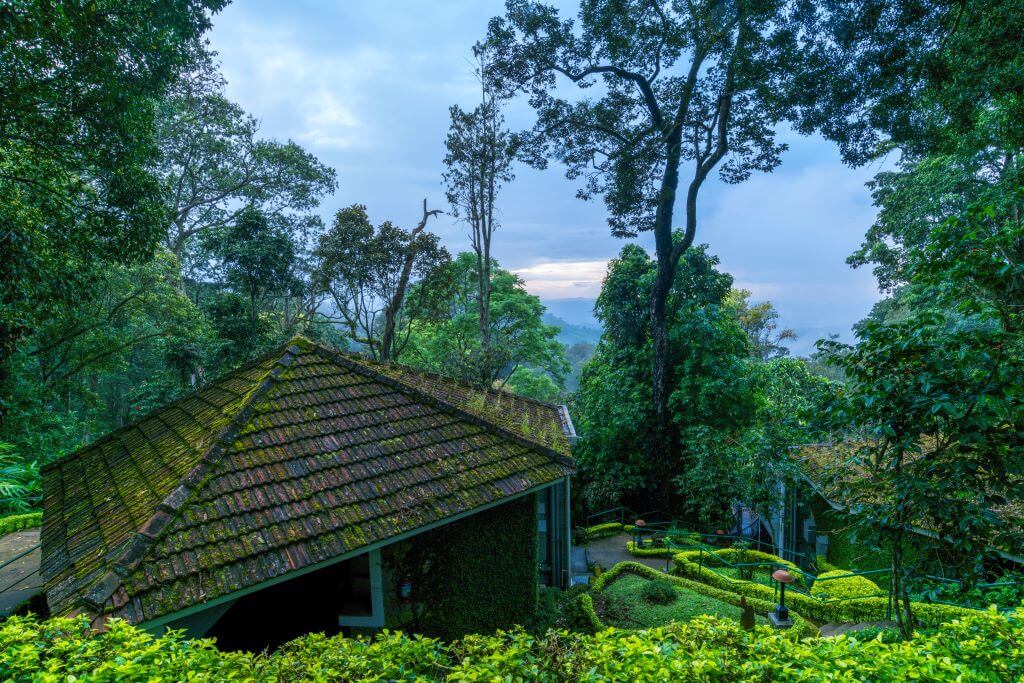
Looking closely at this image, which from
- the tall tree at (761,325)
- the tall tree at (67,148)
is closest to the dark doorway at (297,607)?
the tall tree at (67,148)

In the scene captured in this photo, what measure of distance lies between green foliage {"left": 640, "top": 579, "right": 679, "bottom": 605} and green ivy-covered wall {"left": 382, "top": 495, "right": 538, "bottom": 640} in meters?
3.32

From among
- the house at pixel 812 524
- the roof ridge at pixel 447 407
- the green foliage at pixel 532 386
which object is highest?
the roof ridge at pixel 447 407

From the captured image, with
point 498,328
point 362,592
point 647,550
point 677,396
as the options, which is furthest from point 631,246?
point 362,592

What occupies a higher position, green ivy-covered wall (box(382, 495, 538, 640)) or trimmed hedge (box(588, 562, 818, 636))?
green ivy-covered wall (box(382, 495, 538, 640))

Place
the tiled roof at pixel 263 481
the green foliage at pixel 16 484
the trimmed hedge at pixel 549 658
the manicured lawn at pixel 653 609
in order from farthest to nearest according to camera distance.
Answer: the green foliage at pixel 16 484 → the manicured lawn at pixel 653 609 → the tiled roof at pixel 263 481 → the trimmed hedge at pixel 549 658

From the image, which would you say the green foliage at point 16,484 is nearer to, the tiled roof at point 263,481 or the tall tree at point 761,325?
the tiled roof at point 263,481

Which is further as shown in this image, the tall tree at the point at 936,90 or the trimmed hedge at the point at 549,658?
the tall tree at the point at 936,90

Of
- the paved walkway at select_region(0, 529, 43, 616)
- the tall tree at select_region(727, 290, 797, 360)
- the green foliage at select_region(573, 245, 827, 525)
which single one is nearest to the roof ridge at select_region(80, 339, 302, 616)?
the paved walkway at select_region(0, 529, 43, 616)

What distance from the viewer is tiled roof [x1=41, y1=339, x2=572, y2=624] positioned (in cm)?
372

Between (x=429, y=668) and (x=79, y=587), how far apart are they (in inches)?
125

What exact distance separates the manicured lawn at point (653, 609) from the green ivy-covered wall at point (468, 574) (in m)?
2.53

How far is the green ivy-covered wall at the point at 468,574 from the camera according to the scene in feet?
17.2

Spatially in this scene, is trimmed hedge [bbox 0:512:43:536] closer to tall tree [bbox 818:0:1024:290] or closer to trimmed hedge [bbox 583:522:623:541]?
trimmed hedge [bbox 583:522:623:541]

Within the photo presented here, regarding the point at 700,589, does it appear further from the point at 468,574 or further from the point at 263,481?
the point at 263,481
